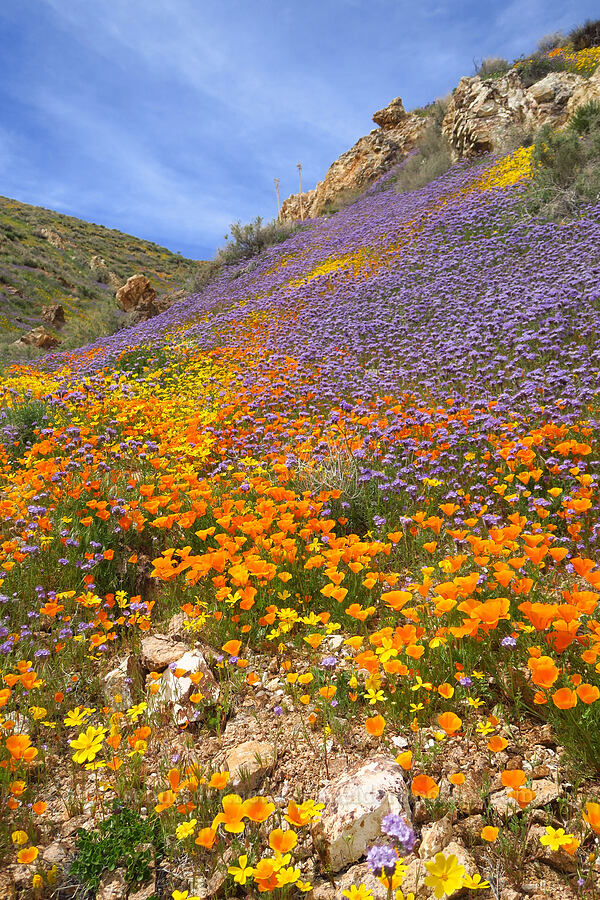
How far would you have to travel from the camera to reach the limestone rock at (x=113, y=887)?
1819 mm

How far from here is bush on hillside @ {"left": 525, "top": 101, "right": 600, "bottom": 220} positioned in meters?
12.4

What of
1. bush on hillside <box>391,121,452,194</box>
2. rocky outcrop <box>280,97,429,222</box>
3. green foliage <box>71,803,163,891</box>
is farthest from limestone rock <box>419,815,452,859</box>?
rocky outcrop <box>280,97,429,222</box>

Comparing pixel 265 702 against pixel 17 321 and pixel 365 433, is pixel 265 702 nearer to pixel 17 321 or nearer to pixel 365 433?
pixel 365 433

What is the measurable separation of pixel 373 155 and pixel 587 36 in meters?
11.4

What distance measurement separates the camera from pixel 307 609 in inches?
131

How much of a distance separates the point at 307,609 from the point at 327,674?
0.76m

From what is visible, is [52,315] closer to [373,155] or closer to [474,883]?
[373,155]

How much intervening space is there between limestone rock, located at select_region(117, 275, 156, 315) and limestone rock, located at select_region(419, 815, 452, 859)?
1927cm

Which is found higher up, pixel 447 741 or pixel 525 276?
pixel 525 276

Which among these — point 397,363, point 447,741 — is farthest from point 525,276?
point 447,741

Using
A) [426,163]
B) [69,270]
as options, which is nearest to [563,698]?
[426,163]

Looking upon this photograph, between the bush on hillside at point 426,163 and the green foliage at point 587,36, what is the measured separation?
7427 mm

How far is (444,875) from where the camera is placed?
1.32 metres

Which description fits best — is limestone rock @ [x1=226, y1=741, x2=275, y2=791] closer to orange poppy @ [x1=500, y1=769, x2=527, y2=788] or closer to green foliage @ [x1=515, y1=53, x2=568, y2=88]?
orange poppy @ [x1=500, y1=769, x2=527, y2=788]
